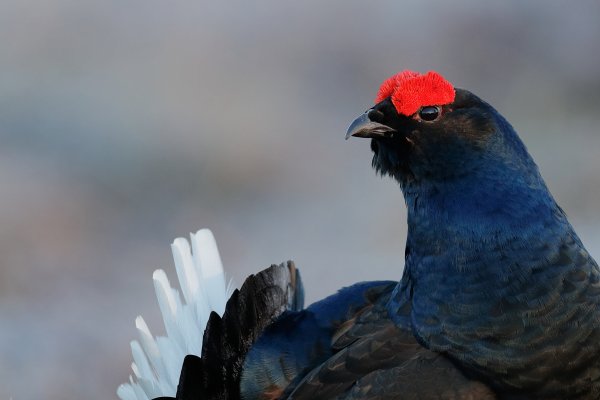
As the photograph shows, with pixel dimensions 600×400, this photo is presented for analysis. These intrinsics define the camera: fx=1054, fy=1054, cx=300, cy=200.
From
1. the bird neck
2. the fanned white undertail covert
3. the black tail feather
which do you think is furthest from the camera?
the fanned white undertail covert

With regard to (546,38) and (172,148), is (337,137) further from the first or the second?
(546,38)

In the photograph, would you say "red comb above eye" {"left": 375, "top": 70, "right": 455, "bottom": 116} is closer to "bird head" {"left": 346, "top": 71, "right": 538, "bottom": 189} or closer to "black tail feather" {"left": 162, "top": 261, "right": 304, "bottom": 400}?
"bird head" {"left": 346, "top": 71, "right": 538, "bottom": 189}

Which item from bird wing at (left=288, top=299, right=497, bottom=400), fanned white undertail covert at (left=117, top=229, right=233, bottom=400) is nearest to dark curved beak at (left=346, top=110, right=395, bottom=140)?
bird wing at (left=288, top=299, right=497, bottom=400)

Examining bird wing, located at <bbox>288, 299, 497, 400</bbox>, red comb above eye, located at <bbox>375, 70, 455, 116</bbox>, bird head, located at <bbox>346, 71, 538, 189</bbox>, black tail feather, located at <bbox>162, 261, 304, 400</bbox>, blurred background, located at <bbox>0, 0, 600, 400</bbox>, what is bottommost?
bird wing, located at <bbox>288, 299, 497, 400</bbox>

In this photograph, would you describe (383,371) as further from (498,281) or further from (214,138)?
(214,138)

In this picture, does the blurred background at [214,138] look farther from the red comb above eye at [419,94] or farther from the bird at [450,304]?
the red comb above eye at [419,94]

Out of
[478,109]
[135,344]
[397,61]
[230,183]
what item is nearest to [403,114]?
[478,109]
